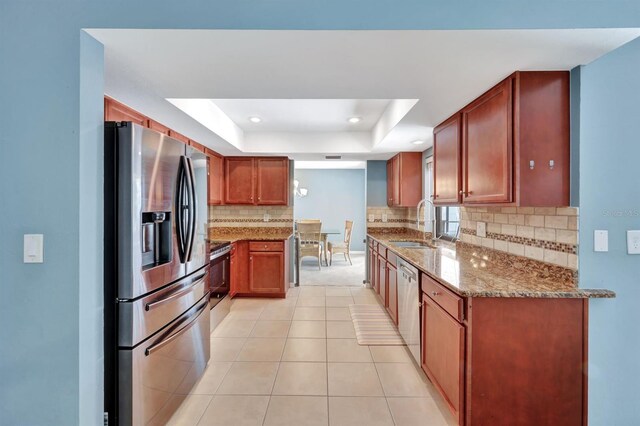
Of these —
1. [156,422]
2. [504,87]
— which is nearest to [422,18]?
[504,87]

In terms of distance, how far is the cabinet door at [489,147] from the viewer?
1.77 m

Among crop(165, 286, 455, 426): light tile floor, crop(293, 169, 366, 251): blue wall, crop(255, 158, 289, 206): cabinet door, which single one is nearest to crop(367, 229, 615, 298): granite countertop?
crop(165, 286, 455, 426): light tile floor

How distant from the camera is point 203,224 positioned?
88.1 inches

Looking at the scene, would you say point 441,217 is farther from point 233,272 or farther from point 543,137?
point 233,272

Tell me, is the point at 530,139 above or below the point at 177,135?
below

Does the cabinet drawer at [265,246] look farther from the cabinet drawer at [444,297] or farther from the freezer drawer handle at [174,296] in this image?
the cabinet drawer at [444,297]

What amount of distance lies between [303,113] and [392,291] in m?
2.20

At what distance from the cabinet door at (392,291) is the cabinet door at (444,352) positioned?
0.81m

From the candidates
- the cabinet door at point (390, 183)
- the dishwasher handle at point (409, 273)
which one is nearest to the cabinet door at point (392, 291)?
the dishwasher handle at point (409, 273)

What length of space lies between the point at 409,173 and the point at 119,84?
10.9ft

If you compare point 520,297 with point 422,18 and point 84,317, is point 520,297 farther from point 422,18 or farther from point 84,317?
point 84,317

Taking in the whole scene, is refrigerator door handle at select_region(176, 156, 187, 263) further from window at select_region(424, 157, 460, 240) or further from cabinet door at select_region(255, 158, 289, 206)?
window at select_region(424, 157, 460, 240)

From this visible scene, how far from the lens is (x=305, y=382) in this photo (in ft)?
7.25
